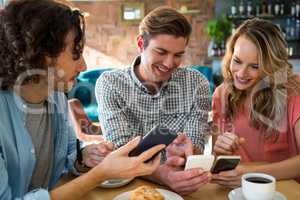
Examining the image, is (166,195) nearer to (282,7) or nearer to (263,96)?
(263,96)

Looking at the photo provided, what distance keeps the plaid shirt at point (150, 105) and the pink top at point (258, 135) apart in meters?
0.10

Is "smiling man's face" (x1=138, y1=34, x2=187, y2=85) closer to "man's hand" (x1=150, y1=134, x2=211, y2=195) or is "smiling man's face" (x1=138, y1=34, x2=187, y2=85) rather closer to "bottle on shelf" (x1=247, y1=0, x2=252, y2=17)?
"man's hand" (x1=150, y1=134, x2=211, y2=195)

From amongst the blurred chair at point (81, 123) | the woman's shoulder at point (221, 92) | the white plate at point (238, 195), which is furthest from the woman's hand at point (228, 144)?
the blurred chair at point (81, 123)

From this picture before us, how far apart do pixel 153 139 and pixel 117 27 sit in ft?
14.4

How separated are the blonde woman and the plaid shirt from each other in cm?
17

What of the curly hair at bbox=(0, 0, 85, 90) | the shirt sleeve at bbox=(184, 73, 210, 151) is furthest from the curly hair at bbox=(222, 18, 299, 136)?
the curly hair at bbox=(0, 0, 85, 90)

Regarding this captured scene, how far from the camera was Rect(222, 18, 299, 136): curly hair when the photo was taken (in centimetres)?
163

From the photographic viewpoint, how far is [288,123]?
5.31 ft

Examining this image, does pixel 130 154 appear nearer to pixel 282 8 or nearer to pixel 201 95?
pixel 201 95

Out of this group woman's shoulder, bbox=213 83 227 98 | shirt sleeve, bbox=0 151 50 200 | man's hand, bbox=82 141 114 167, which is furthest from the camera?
woman's shoulder, bbox=213 83 227 98

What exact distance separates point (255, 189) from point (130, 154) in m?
0.38

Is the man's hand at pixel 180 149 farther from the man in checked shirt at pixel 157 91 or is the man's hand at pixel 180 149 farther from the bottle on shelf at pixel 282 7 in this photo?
the bottle on shelf at pixel 282 7

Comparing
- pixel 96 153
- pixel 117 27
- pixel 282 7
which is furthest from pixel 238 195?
pixel 282 7

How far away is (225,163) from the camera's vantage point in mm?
1263
